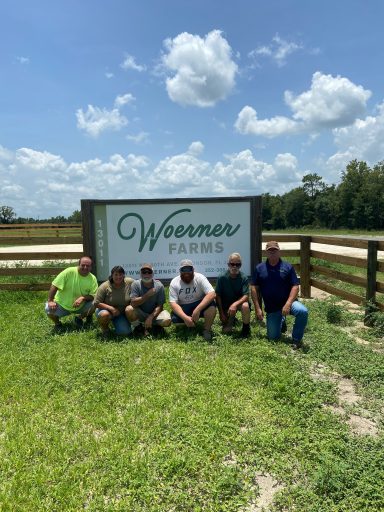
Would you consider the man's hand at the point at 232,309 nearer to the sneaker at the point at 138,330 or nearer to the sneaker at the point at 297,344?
the sneaker at the point at 297,344

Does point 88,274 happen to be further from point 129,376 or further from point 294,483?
point 294,483

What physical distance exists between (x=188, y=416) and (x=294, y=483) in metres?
1.01

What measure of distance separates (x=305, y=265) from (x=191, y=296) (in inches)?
132

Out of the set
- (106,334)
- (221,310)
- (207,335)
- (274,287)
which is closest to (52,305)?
(106,334)

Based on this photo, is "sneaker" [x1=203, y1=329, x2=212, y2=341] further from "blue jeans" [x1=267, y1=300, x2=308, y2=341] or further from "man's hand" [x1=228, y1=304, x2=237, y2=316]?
"blue jeans" [x1=267, y1=300, x2=308, y2=341]

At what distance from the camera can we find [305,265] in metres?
7.82

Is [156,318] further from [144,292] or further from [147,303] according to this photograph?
[144,292]

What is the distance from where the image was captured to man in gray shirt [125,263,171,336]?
523cm

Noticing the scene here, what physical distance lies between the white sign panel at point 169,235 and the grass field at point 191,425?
173 centimetres

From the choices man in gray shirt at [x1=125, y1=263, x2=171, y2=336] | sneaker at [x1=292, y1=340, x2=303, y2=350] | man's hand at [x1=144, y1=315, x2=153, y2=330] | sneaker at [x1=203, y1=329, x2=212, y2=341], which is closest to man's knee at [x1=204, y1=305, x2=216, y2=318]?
Result: sneaker at [x1=203, y1=329, x2=212, y2=341]

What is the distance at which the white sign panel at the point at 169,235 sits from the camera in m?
6.46

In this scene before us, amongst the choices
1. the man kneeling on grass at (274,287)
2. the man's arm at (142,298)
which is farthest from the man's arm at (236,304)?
the man's arm at (142,298)

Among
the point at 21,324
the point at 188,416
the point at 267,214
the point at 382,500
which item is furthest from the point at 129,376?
the point at 267,214

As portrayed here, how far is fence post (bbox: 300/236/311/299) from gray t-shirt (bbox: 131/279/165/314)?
11.6 feet
